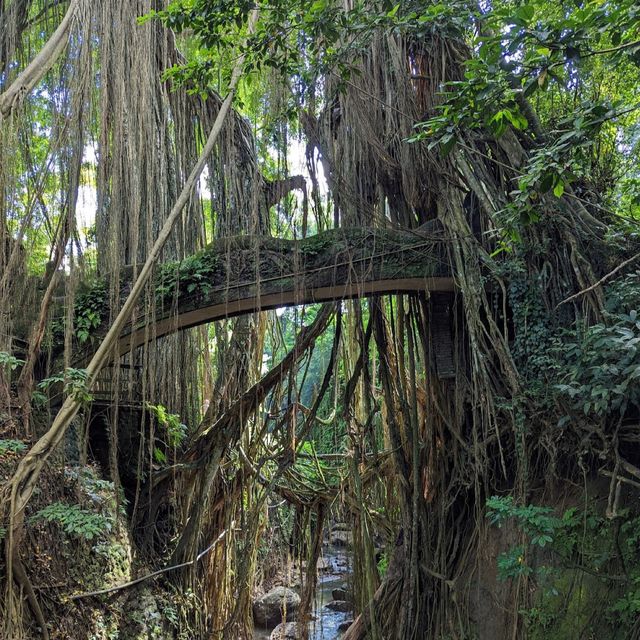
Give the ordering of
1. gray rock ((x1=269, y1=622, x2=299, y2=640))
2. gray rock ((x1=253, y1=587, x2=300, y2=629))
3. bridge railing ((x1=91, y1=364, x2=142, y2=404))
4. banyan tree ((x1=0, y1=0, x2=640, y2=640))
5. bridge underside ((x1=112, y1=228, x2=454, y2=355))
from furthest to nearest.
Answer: gray rock ((x1=253, y1=587, x2=300, y2=629)) → gray rock ((x1=269, y1=622, x2=299, y2=640)) → bridge railing ((x1=91, y1=364, x2=142, y2=404)) → bridge underside ((x1=112, y1=228, x2=454, y2=355)) → banyan tree ((x1=0, y1=0, x2=640, y2=640))

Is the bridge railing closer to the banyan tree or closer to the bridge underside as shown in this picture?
the banyan tree

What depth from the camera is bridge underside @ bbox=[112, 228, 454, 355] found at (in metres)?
3.50

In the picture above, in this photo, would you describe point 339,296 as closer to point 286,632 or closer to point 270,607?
point 286,632

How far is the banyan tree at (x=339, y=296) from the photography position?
2.96 meters

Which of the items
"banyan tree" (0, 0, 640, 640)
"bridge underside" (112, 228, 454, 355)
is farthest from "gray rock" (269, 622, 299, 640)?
"bridge underside" (112, 228, 454, 355)

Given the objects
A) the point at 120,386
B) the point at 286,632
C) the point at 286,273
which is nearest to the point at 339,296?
the point at 286,273

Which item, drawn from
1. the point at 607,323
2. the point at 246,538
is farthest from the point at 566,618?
the point at 246,538

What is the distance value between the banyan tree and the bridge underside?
0.04ft

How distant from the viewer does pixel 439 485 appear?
4035mm

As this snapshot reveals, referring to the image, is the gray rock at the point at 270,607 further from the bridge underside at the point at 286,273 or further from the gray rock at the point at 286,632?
the bridge underside at the point at 286,273

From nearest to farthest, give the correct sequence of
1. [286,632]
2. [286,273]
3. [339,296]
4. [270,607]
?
[286,273]
[339,296]
[286,632]
[270,607]

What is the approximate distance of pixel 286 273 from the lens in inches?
140

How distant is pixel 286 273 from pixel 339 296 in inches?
13.8

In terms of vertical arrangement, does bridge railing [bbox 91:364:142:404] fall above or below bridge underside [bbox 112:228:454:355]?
below
